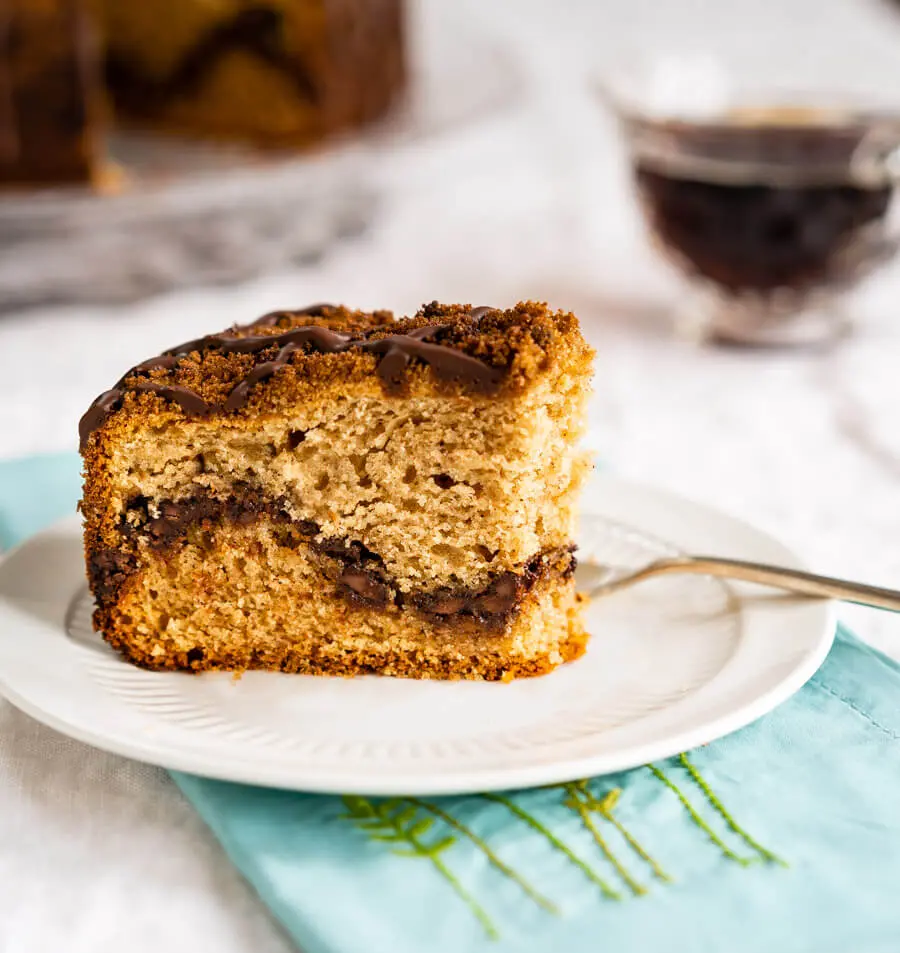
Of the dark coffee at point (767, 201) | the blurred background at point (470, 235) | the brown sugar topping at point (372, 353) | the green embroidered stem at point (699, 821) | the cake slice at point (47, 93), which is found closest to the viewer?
the green embroidered stem at point (699, 821)

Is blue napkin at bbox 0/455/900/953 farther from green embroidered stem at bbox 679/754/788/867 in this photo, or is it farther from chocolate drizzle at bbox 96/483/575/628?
chocolate drizzle at bbox 96/483/575/628

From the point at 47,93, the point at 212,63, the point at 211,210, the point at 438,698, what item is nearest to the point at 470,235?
the point at 212,63

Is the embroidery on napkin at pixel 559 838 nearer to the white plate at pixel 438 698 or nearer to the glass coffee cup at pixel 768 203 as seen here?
the white plate at pixel 438 698

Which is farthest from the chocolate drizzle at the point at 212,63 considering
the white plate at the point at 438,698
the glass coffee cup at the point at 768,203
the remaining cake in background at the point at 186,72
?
the white plate at the point at 438,698

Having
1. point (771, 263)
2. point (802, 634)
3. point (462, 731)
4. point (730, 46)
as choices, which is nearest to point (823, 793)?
point (802, 634)

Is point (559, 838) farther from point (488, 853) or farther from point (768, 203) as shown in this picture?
point (768, 203)

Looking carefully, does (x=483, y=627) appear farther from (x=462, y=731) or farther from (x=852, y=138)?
(x=852, y=138)
